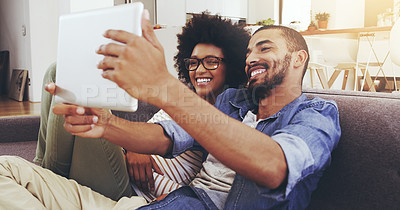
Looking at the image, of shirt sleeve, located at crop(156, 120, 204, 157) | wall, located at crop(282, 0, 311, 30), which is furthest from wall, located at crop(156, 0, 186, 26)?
shirt sleeve, located at crop(156, 120, 204, 157)

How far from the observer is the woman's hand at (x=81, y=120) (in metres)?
0.78

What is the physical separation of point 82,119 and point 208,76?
2.62 feet

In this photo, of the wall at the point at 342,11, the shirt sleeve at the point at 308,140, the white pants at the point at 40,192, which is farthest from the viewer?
the wall at the point at 342,11

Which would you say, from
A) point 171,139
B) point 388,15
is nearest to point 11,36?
point 171,139

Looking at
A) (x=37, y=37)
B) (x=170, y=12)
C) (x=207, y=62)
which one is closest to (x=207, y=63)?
(x=207, y=62)

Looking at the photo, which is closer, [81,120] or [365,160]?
[81,120]

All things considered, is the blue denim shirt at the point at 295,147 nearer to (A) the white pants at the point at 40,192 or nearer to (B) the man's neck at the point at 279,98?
(B) the man's neck at the point at 279,98

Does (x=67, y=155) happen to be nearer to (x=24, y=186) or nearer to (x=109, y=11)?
(x=24, y=186)

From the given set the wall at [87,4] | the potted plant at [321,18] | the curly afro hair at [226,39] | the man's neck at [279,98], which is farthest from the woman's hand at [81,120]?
the potted plant at [321,18]

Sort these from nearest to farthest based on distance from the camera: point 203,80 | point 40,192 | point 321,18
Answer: point 40,192
point 203,80
point 321,18

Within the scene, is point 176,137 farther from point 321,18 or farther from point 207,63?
point 321,18

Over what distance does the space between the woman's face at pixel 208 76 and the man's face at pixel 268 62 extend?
0.38 metres

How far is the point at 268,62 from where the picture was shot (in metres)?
1.10

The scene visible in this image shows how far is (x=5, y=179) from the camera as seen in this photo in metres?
1.00
